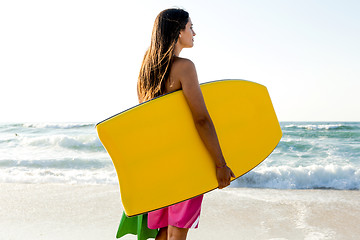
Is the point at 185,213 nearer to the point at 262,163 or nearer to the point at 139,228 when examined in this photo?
the point at 139,228

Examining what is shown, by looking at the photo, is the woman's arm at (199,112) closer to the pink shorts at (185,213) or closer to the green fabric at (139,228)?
the pink shorts at (185,213)

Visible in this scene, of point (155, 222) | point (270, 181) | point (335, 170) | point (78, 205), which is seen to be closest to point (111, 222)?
point (78, 205)

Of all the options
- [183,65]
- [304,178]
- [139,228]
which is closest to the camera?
[183,65]

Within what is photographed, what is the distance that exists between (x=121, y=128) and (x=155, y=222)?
0.48 meters

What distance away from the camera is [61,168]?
24.5 ft

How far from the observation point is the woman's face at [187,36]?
1.45 m

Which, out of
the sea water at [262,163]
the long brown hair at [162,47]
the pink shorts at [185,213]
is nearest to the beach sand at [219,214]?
the sea water at [262,163]

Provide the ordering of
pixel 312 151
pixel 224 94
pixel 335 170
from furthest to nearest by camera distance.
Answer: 1. pixel 312 151
2. pixel 335 170
3. pixel 224 94

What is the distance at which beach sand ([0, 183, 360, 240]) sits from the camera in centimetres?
283

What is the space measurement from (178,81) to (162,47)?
0.16 metres

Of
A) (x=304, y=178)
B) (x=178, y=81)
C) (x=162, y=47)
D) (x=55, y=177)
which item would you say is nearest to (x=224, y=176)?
(x=178, y=81)

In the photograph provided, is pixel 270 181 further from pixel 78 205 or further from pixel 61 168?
pixel 61 168

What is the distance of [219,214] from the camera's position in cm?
333

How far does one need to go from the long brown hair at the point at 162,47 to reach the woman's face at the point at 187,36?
16mm
